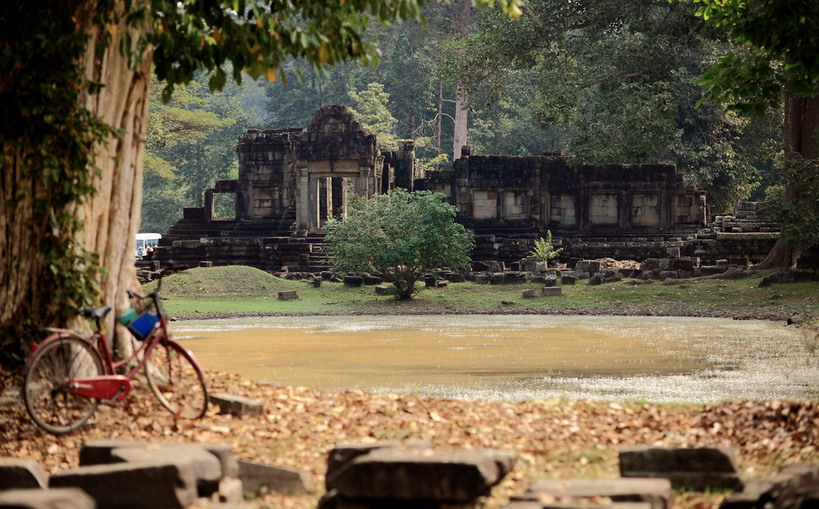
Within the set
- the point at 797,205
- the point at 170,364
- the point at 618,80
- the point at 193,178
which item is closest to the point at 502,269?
the point at 618,80

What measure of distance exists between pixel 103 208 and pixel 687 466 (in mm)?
5033

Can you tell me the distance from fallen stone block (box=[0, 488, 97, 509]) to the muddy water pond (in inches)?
242

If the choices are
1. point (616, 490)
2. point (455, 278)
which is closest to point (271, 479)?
point (616, 490)

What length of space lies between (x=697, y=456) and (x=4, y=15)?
5997 millimetres

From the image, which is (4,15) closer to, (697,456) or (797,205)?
(697,456)

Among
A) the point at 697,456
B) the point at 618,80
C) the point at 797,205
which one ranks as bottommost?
the point at 697,456

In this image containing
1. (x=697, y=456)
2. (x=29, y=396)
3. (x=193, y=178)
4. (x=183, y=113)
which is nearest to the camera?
(x=697, y=456)

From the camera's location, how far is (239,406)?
8656 mm

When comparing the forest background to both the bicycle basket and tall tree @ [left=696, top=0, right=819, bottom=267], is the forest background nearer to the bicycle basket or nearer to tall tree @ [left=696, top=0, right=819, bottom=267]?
tall tree @ [left=696, top=0, right=819, bottom=267]

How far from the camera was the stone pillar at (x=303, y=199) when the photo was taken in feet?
131

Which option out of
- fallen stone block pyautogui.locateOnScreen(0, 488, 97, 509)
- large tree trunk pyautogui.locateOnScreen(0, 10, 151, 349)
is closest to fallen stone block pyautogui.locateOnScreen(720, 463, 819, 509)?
fallen stone block pyautogui.locateOnScreen(0, 488, 97, 509)

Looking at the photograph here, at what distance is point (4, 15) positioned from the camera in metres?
8.55

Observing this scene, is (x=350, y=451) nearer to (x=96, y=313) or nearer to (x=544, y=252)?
(x=96, y=313)

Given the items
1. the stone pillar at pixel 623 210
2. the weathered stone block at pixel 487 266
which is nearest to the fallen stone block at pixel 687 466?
the weathered stone block at pixel 487 266
